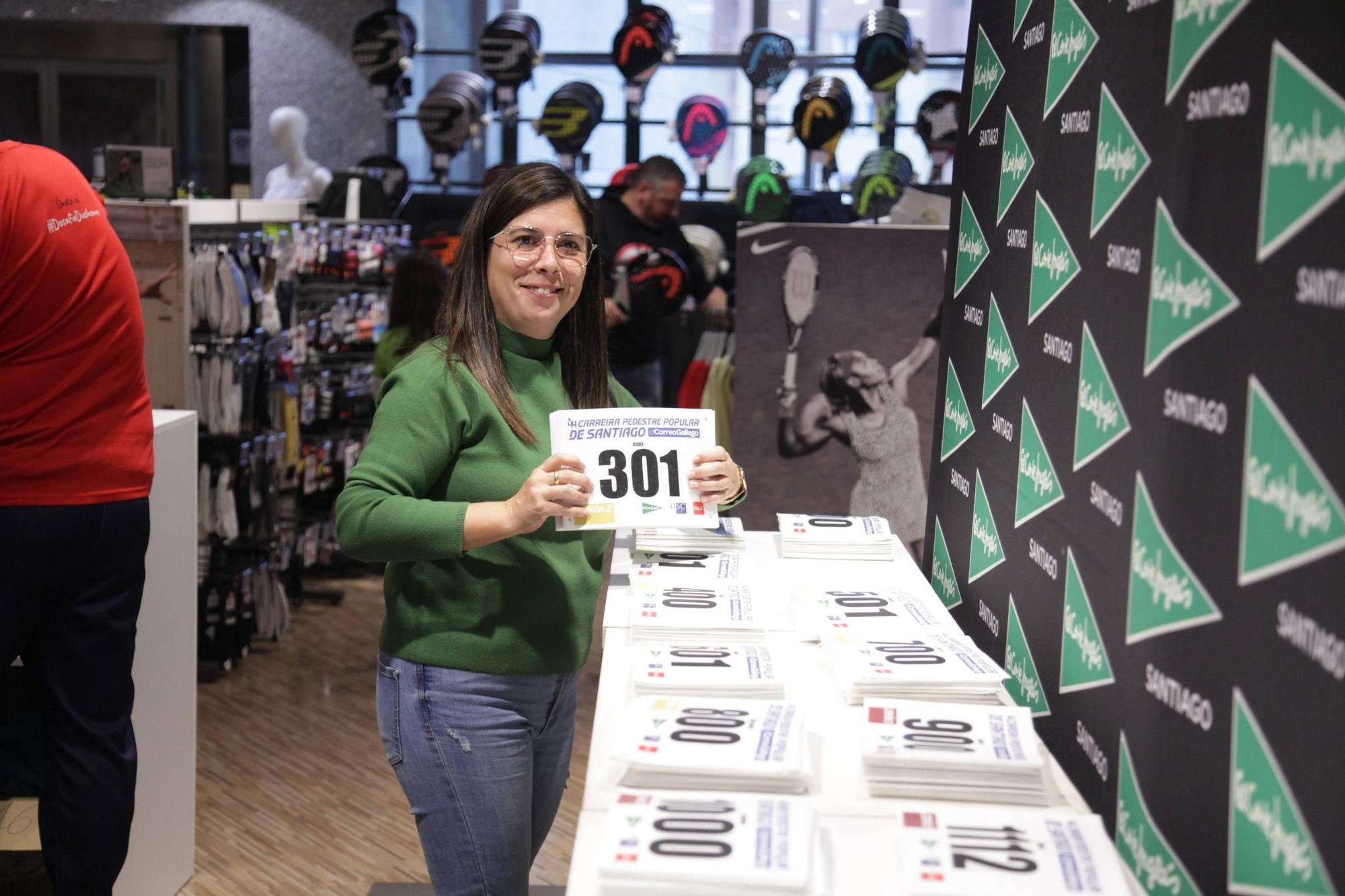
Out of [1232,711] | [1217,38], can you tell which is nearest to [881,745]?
[1232,711]

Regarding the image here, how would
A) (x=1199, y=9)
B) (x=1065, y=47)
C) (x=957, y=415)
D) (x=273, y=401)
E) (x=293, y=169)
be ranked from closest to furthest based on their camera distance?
(x=1199, y=9), (x=1065, y=47), (x=957, y=415), (x=273, y=401), (x=293, y=169)

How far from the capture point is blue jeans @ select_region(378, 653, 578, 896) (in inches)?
75.7

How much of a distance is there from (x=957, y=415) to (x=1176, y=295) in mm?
1106

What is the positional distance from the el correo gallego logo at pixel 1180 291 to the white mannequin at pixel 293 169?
6.88 m

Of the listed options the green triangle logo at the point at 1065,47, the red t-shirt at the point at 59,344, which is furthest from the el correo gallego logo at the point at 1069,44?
the red t-shirt at the point at 59,344

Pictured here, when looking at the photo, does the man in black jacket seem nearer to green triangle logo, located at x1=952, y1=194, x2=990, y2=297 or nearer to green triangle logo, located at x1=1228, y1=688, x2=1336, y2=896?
green triangle logo, located at x1=952, y1=194, x2=990, y2=297

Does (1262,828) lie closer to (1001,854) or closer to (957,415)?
(1001,854)

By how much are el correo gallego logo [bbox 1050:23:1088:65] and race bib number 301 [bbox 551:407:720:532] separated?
0.76 meters

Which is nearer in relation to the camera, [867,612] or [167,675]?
[867,612]

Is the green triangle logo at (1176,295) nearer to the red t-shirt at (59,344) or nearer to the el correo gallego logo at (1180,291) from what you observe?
the el correo gallego logo at (1180,291)

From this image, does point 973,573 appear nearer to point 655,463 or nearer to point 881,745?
point 655,463

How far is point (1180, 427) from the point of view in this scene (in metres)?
1.42

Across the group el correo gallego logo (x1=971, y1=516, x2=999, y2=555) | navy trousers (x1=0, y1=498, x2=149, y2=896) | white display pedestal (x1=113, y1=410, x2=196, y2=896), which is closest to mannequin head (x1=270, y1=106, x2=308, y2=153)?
white display pedestal (x1=113, y1=410, x2=196, y2=896)

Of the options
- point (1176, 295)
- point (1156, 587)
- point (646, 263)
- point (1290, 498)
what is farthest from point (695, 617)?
point (646, 263)
